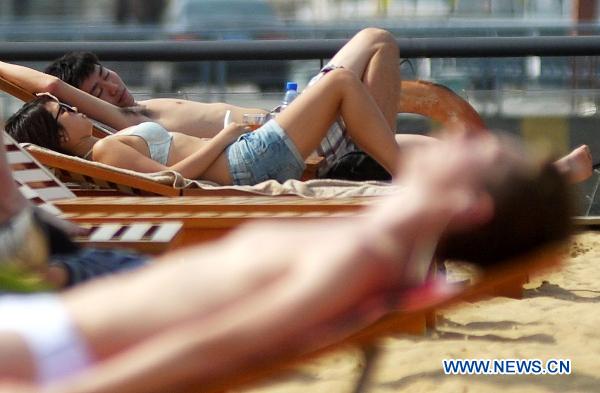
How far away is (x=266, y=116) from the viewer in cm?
536

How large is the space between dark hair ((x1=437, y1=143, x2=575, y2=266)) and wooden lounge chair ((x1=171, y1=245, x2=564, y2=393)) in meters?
0.02

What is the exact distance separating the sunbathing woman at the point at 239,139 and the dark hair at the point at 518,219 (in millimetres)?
3209

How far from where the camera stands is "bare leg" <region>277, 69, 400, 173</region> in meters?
4.48

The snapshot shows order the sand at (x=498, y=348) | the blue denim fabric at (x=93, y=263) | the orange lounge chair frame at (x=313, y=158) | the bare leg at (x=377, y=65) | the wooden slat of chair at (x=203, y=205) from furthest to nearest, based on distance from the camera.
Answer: the bare leg at (x=377, y=65) < the orange lounge chair frame at (x=313, y=158) < the wooden slat of chair at (x=203, y=205) < the sand at (x=498, y=348) < the blue denim fabric at (x=93, y=263)

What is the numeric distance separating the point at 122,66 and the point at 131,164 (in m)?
1.70

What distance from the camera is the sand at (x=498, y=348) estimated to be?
3.36m

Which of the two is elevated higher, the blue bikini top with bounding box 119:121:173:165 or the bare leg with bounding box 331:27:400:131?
the bare leg with bounding box 331:27:400:131

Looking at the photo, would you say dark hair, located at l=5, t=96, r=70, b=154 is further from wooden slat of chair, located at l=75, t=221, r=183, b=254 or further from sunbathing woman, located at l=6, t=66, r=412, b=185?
wooden slat of chair, located at l=75, t=221, r=183, b=254

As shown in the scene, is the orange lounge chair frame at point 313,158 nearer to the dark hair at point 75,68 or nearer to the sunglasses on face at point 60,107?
the sunglasses on face at point 60,107

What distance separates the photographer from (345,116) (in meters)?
4.54

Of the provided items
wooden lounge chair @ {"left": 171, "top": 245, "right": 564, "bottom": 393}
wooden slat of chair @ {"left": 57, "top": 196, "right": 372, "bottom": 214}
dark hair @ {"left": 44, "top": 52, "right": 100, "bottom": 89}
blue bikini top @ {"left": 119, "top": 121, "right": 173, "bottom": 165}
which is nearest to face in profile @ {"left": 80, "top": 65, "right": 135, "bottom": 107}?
dark hair @ {"left": 44, "top": 52, "right": 100, "bottom": 89}

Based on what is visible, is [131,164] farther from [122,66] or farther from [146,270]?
[146,270]

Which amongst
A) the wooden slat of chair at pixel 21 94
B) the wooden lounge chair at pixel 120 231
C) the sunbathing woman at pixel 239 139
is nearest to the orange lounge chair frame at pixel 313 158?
the wooden slat of chair at pixel 21 94

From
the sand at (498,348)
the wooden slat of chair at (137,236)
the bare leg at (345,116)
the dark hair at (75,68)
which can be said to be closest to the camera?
the wooden slat of chair at (137,236)
